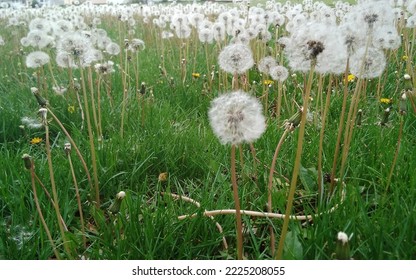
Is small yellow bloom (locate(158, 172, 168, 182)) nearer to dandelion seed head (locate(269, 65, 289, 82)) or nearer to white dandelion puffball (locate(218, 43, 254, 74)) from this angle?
white dandelion puffball (locate(218, 43, 254, 74))

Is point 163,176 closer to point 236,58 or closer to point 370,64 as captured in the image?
point 236,58

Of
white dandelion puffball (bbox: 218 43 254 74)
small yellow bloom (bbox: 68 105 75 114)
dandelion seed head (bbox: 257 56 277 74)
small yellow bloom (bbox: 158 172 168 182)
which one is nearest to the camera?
white dandelion puffball (bbox: 218 43 254 74)

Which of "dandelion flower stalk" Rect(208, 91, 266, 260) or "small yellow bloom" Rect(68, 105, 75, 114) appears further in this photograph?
"small yellow bloom" Rect(68, 105, 75, 114)

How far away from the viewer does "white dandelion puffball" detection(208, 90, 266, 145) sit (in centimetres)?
88

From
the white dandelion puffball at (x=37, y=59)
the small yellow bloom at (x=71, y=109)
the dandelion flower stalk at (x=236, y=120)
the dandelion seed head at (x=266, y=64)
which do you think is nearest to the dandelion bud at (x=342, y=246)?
the dandelion flower stalk at (x=236, y=120)

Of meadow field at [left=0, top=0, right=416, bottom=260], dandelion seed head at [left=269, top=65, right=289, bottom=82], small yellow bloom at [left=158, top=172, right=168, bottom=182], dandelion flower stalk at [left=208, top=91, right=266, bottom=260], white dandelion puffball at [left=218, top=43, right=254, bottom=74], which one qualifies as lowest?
small yellow bloom at [left=158, top=172, right=168, bottom=182]

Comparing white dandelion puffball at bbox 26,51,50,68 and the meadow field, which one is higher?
white dandelion puffball at bbox 26,51,50,68

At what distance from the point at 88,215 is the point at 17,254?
296mm

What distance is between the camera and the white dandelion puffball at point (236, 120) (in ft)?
2.87

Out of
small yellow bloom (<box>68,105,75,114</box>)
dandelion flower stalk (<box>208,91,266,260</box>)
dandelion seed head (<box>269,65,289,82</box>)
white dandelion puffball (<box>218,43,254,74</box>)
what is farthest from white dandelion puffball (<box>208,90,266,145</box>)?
small yellow bloom (<box>68,105,75,114</box>)

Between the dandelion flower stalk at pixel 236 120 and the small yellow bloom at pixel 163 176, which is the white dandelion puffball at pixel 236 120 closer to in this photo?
the dandelion flower stalk at pixel 236 120

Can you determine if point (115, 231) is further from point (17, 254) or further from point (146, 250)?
point (17, 254)

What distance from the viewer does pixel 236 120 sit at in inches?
34.4

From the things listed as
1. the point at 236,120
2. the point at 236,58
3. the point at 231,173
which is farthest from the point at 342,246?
the point at 236,58
